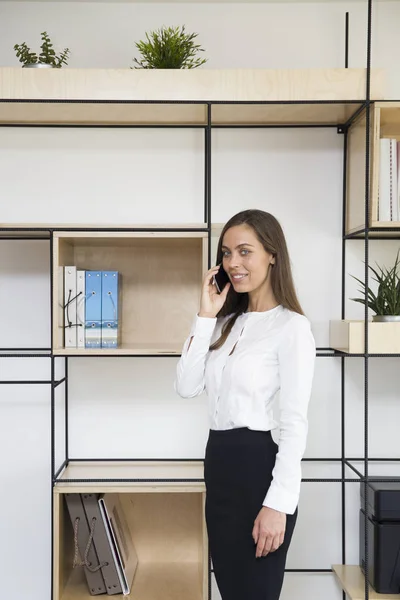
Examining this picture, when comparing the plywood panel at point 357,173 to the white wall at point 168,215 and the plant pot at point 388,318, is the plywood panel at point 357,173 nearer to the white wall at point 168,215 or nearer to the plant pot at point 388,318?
the white wall at point 168,215

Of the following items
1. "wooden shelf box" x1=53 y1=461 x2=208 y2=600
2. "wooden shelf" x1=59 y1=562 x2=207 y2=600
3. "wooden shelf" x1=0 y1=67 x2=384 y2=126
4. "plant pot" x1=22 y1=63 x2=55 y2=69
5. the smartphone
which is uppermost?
"plant pot" x1=22 y1=63 x2=55 y2=69

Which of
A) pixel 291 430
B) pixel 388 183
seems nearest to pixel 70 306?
pixel 291 430

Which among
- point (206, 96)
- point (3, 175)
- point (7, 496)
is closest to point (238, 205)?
point (206, 96)

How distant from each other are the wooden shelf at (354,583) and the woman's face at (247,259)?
1189 millimetres

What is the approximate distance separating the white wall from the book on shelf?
392 millimetres

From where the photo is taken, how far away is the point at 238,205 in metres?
2.50

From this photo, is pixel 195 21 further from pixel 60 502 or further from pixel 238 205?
pixel 60 502

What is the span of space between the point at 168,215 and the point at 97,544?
128cm

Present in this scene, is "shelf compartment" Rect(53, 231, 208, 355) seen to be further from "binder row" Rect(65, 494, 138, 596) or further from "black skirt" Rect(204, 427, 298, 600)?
"black skirt" Rect(204, 427, 298, 600)

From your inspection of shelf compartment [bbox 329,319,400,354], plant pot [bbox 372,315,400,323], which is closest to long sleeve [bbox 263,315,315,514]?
shelf compartment [bbox 329,319,400,354]

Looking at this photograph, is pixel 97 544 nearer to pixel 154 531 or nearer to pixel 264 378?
pixel 154 531

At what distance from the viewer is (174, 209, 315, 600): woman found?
160cm

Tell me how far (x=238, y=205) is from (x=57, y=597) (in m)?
1.59

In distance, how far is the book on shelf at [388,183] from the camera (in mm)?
2098
